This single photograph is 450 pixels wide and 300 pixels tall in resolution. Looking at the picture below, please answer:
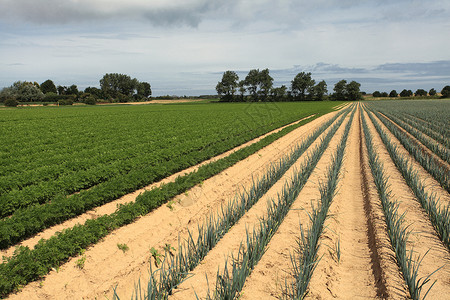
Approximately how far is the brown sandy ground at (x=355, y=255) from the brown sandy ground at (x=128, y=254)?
2.60 m

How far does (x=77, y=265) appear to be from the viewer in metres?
4.27

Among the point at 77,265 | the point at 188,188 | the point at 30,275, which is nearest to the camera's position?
the point at 30,275

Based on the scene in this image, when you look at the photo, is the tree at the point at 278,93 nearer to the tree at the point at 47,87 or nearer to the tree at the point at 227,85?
the tree at the point at 227,85

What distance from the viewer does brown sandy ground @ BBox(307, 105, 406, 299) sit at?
3.67 metres

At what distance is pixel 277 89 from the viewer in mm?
113688

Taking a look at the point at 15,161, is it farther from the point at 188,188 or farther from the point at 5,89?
the point at 5,89

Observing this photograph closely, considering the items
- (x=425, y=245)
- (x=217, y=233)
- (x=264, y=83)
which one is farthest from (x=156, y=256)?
(x=264, y=83)

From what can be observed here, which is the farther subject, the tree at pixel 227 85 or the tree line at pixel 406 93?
the tree line at pixel 406 93

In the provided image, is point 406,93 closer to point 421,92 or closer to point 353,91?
point 421,92

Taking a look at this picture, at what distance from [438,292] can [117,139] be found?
48.5 ft

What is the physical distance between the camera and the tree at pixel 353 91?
117m

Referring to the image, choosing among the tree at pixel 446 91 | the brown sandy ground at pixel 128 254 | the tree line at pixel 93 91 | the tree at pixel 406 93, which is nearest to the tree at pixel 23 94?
the tree line at pixel 93 91

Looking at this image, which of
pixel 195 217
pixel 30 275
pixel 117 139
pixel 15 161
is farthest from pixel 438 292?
pixel 117 139

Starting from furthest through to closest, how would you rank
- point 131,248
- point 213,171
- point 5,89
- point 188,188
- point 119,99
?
point 119,99 → point 5,89 → point 213,171 → point 188,188 → point 131,248
